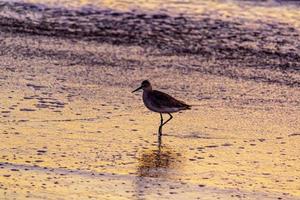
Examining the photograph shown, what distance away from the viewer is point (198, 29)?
15180 millimetres

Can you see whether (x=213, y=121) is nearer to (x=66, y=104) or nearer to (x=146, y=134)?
(x=146, y=134)

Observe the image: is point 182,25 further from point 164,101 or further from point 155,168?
point 155,168

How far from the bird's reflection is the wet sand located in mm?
11

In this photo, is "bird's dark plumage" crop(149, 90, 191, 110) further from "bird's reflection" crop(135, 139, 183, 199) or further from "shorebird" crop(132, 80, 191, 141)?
A: "bird's reflection" crop(135, 139, 183, 199)

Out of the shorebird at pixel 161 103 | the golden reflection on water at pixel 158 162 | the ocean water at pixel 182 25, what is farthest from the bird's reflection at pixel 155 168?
the ocean water at pixel 182 25

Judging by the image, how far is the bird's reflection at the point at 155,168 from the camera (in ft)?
23.8

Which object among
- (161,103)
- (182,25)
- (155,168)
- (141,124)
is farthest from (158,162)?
(182,25)

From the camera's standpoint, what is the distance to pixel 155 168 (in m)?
7.91

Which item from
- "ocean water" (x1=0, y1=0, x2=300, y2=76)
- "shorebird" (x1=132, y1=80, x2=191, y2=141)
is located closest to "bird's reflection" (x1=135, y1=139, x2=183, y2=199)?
"shorebird" (x1=132, y1=80, x2=191, y2=141)

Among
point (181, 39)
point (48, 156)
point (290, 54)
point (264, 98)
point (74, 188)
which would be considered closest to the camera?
point (74, 188)

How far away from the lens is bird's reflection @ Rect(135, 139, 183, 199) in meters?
7.24

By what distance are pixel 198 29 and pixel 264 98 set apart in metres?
4.68

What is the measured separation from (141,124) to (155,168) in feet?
5.07

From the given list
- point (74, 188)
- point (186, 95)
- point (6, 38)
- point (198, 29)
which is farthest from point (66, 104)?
point (198, 29)
